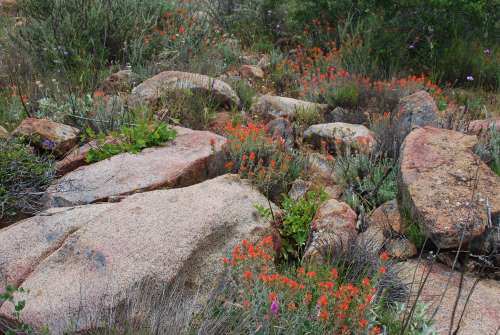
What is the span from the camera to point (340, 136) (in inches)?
209

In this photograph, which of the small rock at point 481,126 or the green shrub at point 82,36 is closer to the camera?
the small rock at point 481,126

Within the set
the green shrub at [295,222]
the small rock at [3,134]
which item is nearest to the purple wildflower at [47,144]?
the small rock at [3,134]

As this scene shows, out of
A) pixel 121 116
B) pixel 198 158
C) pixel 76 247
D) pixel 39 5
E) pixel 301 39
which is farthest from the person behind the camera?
pixel 301 39

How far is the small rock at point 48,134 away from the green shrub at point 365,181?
7.96ft

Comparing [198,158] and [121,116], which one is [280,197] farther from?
[121,116]

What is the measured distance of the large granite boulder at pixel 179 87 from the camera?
18.6ft

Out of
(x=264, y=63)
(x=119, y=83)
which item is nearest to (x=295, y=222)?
(x=119, y=83)

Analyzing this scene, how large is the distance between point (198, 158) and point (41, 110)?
6.50 feet

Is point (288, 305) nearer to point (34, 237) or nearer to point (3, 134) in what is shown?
point (34, 237)

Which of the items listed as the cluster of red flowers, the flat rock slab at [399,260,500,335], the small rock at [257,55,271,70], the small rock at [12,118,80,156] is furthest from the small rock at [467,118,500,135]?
the small rock at [12,118,80,156]

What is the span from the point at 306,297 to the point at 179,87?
11.7 feet

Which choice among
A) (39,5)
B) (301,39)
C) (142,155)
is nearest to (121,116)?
(142,155)

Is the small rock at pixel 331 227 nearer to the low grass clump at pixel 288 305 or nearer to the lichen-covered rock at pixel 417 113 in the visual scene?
the low grass clump at pixel 288 305

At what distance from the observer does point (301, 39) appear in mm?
8430
